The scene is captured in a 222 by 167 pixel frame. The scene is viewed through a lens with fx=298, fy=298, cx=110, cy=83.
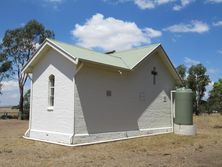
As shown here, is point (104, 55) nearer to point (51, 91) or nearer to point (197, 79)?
point (51, 91)

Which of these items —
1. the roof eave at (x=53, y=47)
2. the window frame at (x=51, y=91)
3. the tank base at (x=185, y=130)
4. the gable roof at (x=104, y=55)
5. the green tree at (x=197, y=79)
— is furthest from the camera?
the green tree at (x=197, y=79)

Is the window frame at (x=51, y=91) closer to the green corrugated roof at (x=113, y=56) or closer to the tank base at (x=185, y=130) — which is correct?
the green corrugated roof at (x=113, y=56)

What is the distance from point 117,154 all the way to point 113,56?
7.69 meters

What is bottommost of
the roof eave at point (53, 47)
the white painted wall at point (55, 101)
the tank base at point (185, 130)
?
the tank base at point (185, 130)

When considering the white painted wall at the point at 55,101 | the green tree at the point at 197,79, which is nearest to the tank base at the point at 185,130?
the white painted wall at the point at 55,101

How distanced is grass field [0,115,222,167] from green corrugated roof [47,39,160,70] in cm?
399

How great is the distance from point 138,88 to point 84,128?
4.81 metres

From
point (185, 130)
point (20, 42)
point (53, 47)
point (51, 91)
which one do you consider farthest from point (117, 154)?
point (20, 42)

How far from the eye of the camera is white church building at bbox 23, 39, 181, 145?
44.5ft

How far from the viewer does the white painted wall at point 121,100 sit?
13.8 metres

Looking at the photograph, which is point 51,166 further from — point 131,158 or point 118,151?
point 118,151

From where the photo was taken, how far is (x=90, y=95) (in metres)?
14.1

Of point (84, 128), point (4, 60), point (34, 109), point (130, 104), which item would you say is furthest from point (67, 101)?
point (4, 60)

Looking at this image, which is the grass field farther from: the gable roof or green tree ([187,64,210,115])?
green tree ([187,64,210,115])
